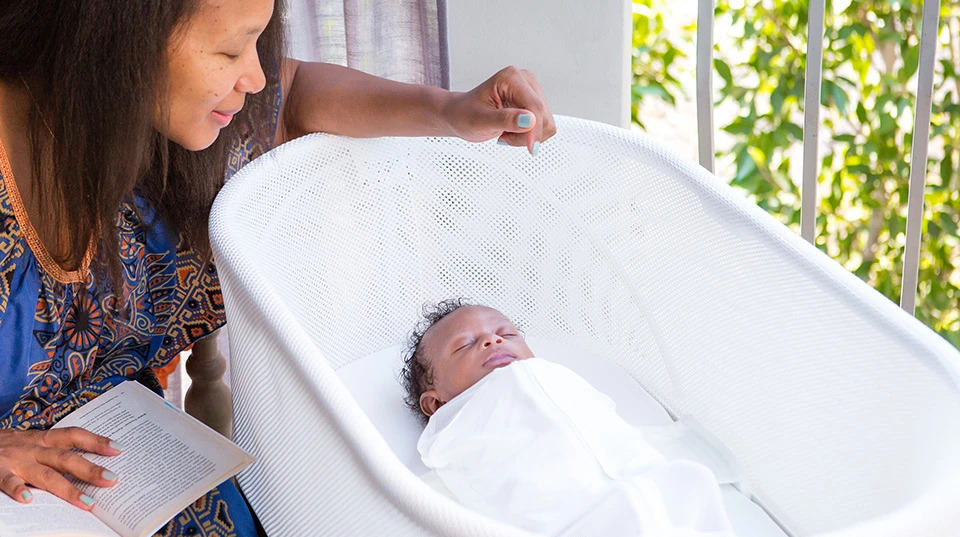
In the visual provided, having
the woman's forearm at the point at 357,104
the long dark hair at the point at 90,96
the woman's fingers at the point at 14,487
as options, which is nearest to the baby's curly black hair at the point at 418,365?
the woman's forearm at the point at 357,104

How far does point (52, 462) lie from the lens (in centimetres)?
107

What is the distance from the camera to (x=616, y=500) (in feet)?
3.31

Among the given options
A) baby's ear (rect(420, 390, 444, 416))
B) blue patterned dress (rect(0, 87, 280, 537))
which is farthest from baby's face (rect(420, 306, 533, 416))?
blue patterned dress (rect(0, 87, 280, 537))

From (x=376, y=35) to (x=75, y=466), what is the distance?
81 cm

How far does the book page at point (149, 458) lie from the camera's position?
106cm

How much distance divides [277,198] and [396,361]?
0.30 m

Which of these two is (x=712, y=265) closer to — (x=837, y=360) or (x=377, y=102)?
(x=837, y=360)

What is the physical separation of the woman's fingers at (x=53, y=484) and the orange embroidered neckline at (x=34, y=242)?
0.22m

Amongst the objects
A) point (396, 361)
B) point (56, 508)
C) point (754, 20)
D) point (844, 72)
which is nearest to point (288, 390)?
point (56, 508)

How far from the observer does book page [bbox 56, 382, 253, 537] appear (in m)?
1.06

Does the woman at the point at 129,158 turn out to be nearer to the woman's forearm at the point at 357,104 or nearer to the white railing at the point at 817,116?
the woman's forearm at the point at 357,104

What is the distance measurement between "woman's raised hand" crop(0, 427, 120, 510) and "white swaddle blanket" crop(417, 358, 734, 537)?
0.36m

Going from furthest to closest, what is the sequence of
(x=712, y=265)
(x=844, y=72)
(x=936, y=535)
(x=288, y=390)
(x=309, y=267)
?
(x=844, y=72) → (x=309, y=267) → (x=712, y=265) → (x=288, y=390) → (x=936, y=535)

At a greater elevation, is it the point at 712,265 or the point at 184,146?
the point at 184,146
